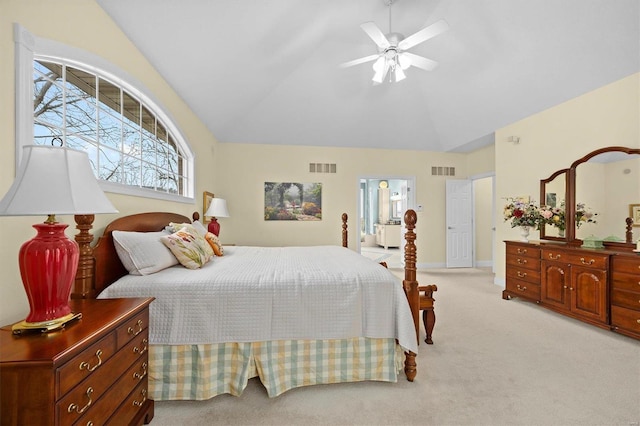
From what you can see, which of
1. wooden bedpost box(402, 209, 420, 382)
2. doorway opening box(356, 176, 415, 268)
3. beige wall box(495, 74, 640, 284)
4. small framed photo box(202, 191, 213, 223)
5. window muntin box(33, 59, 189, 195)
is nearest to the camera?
window muntin box(33, 59, 189, 195)

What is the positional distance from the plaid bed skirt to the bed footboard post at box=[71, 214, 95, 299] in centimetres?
52

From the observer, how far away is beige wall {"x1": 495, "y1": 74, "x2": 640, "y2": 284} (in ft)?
9.84

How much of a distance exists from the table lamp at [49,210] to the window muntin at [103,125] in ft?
2.69

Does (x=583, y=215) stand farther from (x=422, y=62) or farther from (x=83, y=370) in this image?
(x=83, y=370)

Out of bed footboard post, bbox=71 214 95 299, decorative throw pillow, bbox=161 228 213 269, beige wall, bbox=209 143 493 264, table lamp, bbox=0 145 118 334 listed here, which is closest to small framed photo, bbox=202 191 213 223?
beige wall, bbox=209 143 493 264

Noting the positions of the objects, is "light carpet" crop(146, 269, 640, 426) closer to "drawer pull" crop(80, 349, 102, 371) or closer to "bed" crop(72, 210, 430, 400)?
"bed" crop(72, 210, 430, 400)

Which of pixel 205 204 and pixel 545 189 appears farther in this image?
pixel 205 204

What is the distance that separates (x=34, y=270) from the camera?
3.42ft

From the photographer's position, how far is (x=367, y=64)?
167 inches

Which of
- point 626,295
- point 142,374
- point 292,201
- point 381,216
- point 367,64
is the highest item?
point 367,64

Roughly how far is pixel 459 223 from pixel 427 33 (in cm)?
456

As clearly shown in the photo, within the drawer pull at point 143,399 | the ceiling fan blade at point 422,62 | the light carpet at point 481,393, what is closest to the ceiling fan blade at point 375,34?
the ceiling fan blade at point 422,62

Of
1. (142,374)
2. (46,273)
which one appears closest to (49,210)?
(46,273)

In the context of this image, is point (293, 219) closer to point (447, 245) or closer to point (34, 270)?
point (447, 245)
